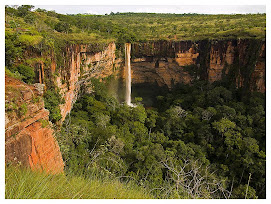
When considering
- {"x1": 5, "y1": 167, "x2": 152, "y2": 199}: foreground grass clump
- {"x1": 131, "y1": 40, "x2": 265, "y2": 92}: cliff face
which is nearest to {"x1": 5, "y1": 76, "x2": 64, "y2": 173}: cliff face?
{"x1": 5, "y1": 167, "x2": 152, "y2": 199}: foreground grass clump

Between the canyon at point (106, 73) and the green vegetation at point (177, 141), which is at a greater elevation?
the canyon at point (106, 73)

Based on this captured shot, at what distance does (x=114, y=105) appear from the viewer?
20297 millimetres

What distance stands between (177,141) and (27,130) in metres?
11.4

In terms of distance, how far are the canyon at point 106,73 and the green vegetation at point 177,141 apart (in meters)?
2.14

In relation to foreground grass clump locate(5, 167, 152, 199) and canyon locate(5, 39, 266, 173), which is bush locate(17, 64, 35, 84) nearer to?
canyon locate(5, 39, 266, 173)

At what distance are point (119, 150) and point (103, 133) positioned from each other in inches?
82.7

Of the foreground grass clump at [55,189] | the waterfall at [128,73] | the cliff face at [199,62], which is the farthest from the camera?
the waterfall at [128,73]

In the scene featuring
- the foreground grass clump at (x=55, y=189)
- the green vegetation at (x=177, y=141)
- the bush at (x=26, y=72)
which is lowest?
the green vegetation at (x=177, y=141)

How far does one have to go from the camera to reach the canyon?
5.12 meters

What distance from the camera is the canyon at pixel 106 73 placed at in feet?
16.8

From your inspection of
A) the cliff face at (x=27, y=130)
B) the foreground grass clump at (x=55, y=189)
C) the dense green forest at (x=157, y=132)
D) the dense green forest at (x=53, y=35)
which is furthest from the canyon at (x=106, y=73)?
the dense green forest at (x=157, y=132)

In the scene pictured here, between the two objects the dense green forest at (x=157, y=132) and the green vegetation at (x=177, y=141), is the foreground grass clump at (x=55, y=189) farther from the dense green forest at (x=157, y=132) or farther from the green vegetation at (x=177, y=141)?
the green vegetation at (x=177, y=141)

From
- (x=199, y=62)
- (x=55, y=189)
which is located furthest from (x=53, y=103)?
(x=199, y=62)

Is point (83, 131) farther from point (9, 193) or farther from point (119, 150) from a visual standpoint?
point (9, 193)
